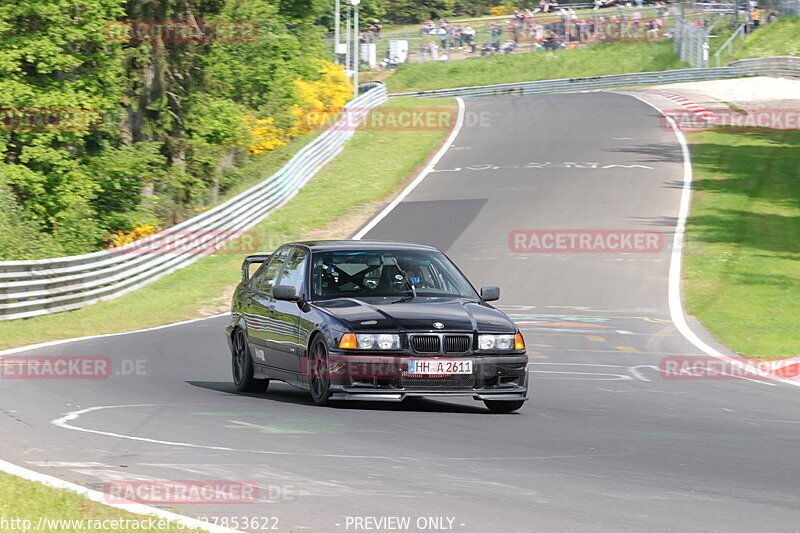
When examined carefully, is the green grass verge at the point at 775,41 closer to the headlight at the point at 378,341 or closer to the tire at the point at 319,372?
the tire at the point at 319,372

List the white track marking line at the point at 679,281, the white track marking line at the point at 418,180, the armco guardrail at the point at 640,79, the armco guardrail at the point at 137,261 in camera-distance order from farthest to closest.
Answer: the armco guardrail at the point at 640,79, the white track marking line at the point at 418,180, the armco guardrail at the point at 137,261, the white track marking line at the point at 679,281

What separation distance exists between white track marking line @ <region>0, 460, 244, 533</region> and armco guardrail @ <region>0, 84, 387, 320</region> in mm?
14036

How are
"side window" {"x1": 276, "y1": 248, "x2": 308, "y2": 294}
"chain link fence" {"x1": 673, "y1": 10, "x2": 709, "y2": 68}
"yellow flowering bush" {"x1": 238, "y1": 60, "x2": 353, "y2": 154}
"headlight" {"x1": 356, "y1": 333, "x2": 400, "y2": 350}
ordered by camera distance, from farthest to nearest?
"chain link fence" {"x1": 673, "y1": 10, "x2": 709, "y2": 68}
"yellow flowering bush" {"x1": 238, "y1": 60, "x2": 353, "y2": 154}
"side window" {"x1": 276, "y1": 248, "x2": 308, "y2": 294}
"headlight" {"x1": 356, "y1": 333, "x2": 400, "y2": 350}

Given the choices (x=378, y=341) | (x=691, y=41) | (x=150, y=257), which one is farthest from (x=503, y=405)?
(x=691, y=41)

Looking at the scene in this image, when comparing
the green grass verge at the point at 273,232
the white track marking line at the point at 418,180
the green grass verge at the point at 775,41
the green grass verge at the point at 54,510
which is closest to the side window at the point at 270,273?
the green grass verge at the point at 54,510

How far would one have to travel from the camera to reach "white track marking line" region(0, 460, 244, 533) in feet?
19.5

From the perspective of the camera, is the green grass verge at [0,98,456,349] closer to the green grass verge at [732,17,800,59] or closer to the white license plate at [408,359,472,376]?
the white license plate at [408,359,472,376]

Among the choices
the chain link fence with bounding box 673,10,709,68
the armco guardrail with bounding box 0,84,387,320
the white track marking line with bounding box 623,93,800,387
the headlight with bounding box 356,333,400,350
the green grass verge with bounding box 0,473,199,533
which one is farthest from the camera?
the chain link fence with bounding box 673,10,709,68

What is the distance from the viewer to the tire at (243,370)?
40.7 feet

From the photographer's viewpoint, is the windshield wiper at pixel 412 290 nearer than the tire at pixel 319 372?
No

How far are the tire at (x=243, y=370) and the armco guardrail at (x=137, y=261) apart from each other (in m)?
9.22

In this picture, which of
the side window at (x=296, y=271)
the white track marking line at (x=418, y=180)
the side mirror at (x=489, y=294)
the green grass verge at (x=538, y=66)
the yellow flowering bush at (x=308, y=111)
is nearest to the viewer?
the side mirror at (x=489, y=294)

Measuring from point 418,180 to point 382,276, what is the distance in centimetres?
2712

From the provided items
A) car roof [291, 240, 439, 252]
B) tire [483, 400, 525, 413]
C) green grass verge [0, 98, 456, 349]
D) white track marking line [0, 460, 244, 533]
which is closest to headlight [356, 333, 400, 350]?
tire [483, 400, 525, 413]
